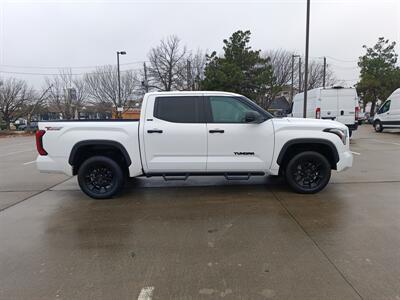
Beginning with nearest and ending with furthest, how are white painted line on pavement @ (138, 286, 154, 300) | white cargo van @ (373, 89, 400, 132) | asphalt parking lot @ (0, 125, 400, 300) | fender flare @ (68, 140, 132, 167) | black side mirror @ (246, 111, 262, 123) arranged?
white painted line on pavement @ (138, 286, 154, 300) < asphalt parking lot @ (0, 125, 400, 300) < black side mirror @ (246, 111, 262, 123) < fender flare @ (68, 140, 132, 167) < white cargo van @ (373, 89, 400, 132)

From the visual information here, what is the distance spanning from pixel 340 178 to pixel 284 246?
4.31 meters

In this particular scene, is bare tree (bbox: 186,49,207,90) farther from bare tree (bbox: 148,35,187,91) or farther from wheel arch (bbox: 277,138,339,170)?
wheel arch (bbox: 277,138,339,170)

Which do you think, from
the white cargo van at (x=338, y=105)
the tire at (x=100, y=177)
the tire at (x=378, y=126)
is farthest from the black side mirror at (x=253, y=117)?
the tire at (x=378, y=126)

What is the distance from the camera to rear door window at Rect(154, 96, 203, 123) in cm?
582

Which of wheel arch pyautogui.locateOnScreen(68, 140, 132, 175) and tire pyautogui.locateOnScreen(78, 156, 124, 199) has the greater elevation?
wheel arch pyautogui.locateOnScreen(68, 140, 132, 175)

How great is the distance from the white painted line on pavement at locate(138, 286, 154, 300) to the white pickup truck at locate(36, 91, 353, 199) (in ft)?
9.91

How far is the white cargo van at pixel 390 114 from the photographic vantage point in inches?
754

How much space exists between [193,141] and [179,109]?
0.67 m

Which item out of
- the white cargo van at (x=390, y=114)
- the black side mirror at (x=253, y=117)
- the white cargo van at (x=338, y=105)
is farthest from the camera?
the white cargo van at (x=390, y=114)

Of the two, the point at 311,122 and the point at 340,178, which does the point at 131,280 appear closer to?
the point at 311,122

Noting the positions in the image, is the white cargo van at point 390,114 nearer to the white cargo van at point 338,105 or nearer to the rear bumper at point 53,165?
the white cargo van at point 338,105

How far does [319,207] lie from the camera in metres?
5.29

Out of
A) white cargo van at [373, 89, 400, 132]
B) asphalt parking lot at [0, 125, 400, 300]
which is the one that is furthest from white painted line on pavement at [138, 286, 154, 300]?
white cargo van at [373, 89, 400, 132]

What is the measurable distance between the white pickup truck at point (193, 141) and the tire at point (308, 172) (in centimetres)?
2
